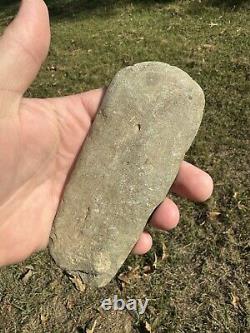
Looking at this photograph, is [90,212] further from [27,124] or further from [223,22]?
[223,22]

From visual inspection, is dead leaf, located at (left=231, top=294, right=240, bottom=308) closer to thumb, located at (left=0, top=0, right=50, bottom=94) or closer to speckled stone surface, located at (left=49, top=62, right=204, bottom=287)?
speckled stone surface, located at (left=49, top=62, right=204, bottom=287)

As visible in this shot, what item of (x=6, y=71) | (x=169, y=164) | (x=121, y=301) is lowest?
(x=121, y=301)

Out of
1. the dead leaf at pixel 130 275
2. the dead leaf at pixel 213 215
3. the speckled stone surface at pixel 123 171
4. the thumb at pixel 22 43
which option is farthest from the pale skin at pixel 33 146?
the dead leaf at pixel 213 215

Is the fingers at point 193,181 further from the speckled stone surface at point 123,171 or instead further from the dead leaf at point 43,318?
the dead leaf at point 43,318

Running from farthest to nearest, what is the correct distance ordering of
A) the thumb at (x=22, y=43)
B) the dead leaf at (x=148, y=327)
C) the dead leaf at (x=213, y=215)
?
the dead leaf at (x=213, y=215)
the dead leaf at (x=148, y=327)
the thumb at (x=22, y=43)

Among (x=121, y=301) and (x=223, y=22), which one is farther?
(x=223, y=22)

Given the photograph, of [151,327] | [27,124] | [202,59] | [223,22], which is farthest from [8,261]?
[223,22]
